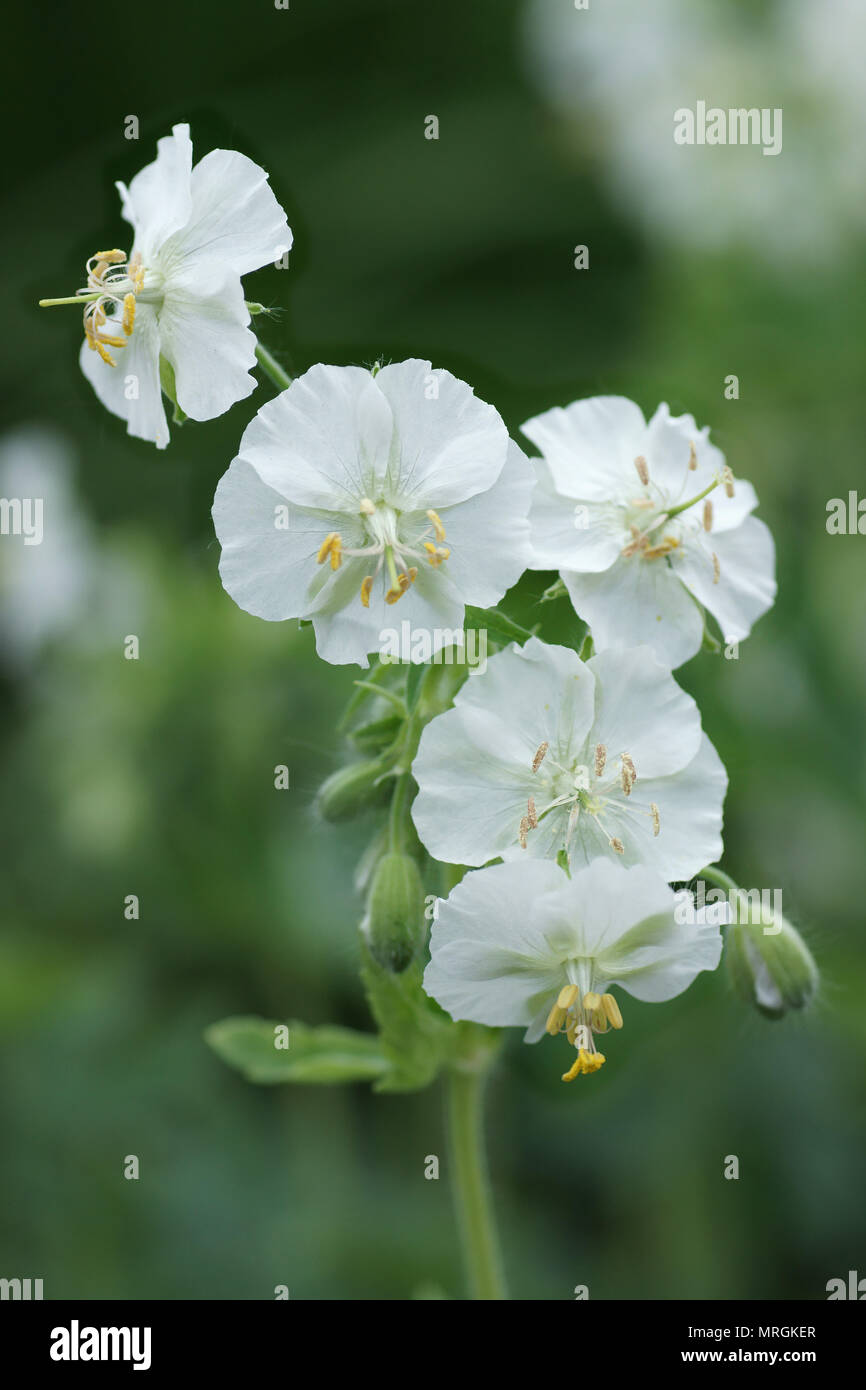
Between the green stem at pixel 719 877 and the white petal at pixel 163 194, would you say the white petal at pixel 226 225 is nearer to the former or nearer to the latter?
the white petal at pixel 163 194

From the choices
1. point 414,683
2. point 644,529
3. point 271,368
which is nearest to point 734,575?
point 644,529

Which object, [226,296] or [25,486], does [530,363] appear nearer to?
[25,486]

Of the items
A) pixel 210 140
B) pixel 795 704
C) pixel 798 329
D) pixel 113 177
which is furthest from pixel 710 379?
pixel 210 140

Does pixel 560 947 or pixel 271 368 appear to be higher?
pixel 271 368

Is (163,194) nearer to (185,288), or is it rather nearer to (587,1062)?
(185,288)

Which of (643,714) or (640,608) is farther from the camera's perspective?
(640,608)

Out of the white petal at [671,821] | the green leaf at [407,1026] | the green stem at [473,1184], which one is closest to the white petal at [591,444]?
the white petal at [671,821]

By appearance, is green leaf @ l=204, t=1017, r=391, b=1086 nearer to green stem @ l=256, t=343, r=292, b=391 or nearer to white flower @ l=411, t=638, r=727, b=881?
white flower @ l=411, t=638, r=727, b=881
